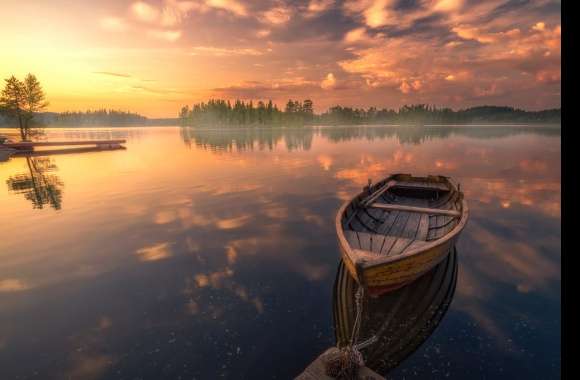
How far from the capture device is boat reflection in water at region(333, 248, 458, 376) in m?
7.48

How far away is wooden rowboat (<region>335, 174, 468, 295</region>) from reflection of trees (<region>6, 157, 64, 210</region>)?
67.8 feet

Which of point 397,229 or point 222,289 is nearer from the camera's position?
point 222,289

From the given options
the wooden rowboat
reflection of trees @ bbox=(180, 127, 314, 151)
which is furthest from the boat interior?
reflection of trees @ bbox=(180, 127, 314, 151)

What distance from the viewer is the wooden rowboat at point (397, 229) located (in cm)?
789

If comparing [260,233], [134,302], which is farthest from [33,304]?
[260,233]

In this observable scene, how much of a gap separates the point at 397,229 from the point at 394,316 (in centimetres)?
451

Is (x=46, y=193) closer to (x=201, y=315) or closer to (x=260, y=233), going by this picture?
(x=260, y=233)

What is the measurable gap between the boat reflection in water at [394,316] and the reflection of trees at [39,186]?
2076cm

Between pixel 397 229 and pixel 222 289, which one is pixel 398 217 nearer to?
pixel 397 229

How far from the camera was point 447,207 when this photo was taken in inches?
592

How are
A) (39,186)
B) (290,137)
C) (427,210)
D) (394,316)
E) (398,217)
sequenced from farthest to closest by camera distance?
(290,137), (39,186), (398,217), (427,210), (394,316)

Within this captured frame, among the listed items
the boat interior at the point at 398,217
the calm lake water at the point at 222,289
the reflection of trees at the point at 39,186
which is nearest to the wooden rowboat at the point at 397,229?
the boat interior at the point at 398,217

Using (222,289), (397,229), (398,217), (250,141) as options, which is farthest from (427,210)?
(250,141)

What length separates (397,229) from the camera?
40.3 feet
